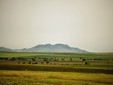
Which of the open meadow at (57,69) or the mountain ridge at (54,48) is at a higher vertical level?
the mountain ridge at (54,48)

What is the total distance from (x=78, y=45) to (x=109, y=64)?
5.35 ft

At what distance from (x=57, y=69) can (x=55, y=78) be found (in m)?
0.45

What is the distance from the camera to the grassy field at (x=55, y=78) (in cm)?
992

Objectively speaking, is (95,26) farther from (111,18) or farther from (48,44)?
(48,44)

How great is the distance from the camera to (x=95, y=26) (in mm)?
10766

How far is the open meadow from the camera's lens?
10070 mm

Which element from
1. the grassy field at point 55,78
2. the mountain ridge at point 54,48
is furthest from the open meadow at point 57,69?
the mountain ridge at point 54,48

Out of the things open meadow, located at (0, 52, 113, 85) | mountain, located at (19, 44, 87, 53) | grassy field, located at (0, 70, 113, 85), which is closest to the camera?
grassy field, located at (0, 70, 113, 85)

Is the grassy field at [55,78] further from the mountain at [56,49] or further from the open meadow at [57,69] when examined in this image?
the mountain at [56,49]

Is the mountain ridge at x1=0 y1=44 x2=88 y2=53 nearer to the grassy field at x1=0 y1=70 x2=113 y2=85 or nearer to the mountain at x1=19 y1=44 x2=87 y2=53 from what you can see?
the mountain at x1=19 y1=44 x2=87 y2=53

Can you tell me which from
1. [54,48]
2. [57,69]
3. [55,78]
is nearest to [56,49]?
[54,48]

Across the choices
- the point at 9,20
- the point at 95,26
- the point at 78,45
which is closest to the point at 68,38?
the point at 78,45

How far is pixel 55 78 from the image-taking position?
10211mm

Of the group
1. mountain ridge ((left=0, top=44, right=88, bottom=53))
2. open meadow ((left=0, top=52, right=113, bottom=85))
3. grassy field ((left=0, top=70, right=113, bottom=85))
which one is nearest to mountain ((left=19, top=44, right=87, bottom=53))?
mountain ridge ((left=0, top=44, right=88, bottom=53))
